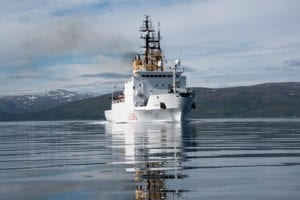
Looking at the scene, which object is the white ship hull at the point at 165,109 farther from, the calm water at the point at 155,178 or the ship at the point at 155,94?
the calm water at the point at 155,178

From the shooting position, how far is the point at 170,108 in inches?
3701

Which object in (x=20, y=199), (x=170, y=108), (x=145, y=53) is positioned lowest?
(x=20, y=199)

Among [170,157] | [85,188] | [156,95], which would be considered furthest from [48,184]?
[156,95]

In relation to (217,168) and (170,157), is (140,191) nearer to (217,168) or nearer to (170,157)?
(217,168)

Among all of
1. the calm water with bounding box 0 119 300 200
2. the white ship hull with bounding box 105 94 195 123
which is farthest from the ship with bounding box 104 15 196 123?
the calm water with bounding box 0 119 300 200

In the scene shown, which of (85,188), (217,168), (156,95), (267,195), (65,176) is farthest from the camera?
(156,95)

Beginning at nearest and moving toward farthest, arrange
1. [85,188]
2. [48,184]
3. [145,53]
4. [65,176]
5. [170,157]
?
1. [85,188]
2. [48,184]
3. [65,176]
4. [170,157]
5. [145,53]

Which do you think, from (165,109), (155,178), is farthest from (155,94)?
(155,178)

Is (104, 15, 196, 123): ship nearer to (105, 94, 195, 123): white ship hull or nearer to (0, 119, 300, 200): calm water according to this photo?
(105, 94, 195, 123): white ship hull

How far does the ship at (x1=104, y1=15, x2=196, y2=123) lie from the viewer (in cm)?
9388

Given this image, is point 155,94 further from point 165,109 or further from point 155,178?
point 155,178

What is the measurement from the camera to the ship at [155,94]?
93875mm

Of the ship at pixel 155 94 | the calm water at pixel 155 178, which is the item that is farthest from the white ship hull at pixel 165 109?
the calm water at pixel 155 178

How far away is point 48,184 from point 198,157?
860cm
